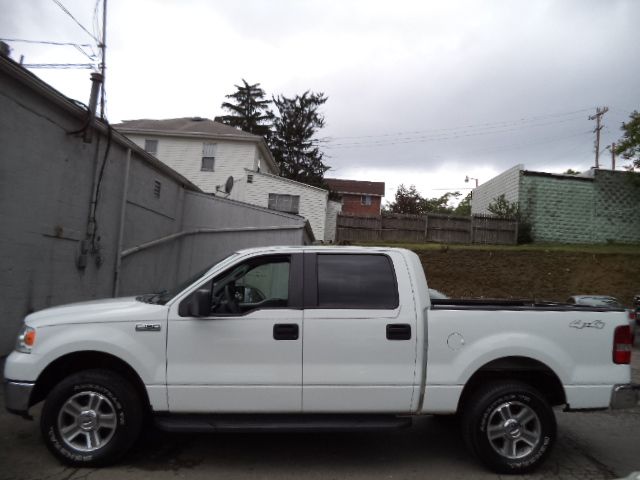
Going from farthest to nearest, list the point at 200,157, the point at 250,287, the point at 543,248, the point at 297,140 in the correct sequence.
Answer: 1. the point at 297,140
2. the point at 200,157
3. the point at 543,248
4. the point at 250,287

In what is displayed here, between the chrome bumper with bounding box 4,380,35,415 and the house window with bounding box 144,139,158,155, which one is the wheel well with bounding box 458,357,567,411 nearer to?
the chrome bumper with bounding box 4,380,35,415

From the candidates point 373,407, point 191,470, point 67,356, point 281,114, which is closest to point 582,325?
point 373,407

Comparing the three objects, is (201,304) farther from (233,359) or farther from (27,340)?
(27,340)

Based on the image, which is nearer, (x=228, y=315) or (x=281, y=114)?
(x=228, y=315)

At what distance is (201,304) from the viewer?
3.86 metres

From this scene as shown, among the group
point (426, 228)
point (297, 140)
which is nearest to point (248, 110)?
point (297, 140)

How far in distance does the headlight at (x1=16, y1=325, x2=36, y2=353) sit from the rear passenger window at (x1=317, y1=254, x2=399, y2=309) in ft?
7.85

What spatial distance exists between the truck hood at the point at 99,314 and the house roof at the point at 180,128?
22598 millimetres

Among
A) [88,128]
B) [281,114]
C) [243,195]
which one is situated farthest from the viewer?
[281,114]

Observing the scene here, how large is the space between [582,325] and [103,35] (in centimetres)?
990

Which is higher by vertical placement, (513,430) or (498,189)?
(498,189)

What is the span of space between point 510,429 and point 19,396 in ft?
13.2

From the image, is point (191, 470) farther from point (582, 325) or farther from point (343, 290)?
point (582, 325)

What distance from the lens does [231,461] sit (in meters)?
4.16
